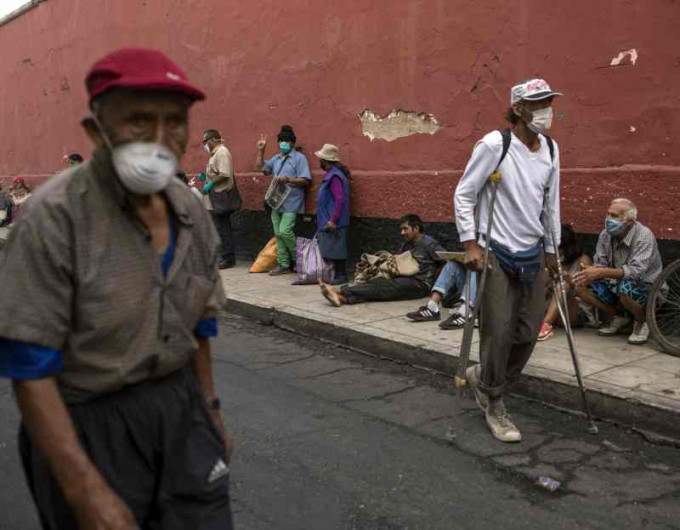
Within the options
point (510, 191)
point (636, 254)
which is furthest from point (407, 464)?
point (636, 254)

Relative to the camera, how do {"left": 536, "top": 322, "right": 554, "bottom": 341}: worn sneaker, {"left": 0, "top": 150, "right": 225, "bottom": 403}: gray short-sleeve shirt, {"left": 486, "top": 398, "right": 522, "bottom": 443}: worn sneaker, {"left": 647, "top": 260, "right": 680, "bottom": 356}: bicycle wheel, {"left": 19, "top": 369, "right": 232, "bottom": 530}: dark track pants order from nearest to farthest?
{"left": 0, "top": 150, "right": 225, "bottom": 403}: gray short-sleeve shirt < {"left": 19, "top": 369, "right": 232, "bottom": 530}: dark track pants < {"left": 486, "top": 398, "right": 522, "bottom": 443}: worn sneaker < {"left": 647, "top": 260, "right": 680, "bottom": 356}: bicycle wheel < {"left": 536, "top": 322, "right": 554, "bottom": 341}: worn sneaker

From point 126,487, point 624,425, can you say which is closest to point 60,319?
point 126,487

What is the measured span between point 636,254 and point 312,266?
4.12 metres

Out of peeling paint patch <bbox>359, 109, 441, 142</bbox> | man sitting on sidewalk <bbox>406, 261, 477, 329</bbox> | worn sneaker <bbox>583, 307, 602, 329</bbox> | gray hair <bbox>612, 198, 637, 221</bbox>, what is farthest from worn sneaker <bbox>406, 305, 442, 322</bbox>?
peeling paint patch <bbox>359, 109, 441, 142</bbox>

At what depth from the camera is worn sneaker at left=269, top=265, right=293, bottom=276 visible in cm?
1010

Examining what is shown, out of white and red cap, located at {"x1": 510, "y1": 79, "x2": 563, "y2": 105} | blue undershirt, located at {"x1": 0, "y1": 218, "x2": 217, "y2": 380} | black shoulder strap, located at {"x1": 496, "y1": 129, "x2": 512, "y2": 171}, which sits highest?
white and red cap, located at {"x1": 510, "y1": 79, "x2": 563, "y2": 105}

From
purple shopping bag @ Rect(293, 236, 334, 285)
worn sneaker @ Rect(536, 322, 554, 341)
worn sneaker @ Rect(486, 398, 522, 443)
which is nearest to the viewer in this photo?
worn sneaker @ Rect(486, 398, 522, 443)

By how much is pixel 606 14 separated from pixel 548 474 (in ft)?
14.6

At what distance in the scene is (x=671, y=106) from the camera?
632 centimetres

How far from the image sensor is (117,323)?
1.62 metres

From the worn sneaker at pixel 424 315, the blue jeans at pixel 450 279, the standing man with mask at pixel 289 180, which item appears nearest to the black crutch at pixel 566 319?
the worn sneaker at pixel 424 315

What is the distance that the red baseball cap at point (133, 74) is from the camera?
5.07 feet

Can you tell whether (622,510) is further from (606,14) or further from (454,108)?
(454,108)

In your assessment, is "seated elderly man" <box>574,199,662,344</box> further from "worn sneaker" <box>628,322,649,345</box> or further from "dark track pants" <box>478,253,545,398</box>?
"dark track pants" <box>478,253,545,398</box>
